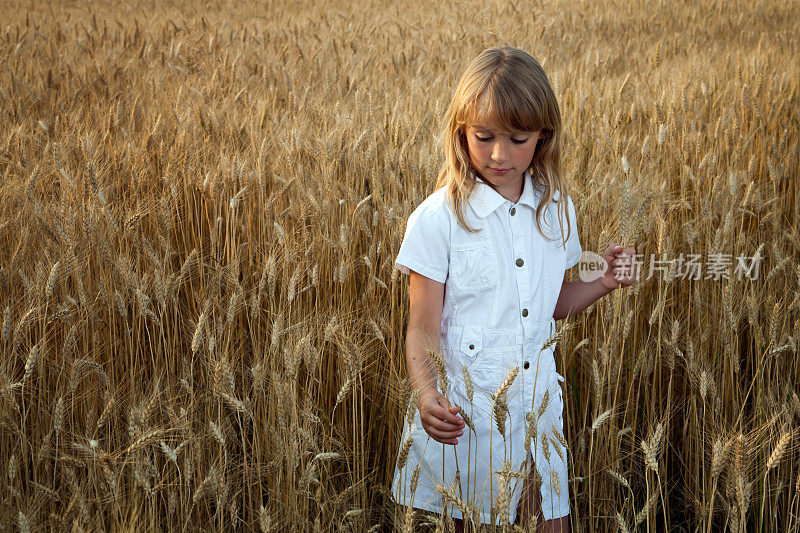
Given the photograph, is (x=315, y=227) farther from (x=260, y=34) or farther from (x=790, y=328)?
(x=260, y=34)

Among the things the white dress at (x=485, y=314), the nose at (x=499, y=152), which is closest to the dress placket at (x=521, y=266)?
the white dress at (x=485, y=314)

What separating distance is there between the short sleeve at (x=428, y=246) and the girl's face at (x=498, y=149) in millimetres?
132

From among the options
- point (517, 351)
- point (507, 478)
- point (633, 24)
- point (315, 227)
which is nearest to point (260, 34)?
point (633, 24)

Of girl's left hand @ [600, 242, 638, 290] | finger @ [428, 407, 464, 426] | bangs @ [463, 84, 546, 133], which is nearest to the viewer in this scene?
finger @ [428, 407, 464, 426]

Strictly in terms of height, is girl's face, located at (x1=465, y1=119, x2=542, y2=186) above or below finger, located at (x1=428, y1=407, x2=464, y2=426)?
above

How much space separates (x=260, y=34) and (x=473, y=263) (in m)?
4.63

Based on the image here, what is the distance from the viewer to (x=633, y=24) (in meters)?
6.25

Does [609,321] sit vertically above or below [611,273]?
below

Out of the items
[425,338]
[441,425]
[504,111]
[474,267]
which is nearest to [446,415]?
[441,425]

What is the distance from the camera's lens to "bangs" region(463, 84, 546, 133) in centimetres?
131

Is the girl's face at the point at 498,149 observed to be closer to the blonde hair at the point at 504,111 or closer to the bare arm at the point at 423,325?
the blonde hair at the point at 504,111

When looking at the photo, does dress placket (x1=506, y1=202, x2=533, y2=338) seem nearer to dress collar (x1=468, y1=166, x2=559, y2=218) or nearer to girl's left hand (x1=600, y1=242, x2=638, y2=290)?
dress collar (x1=468, y1=166, x2=559, y2=218)

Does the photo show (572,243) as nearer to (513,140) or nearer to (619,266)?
(619,266)

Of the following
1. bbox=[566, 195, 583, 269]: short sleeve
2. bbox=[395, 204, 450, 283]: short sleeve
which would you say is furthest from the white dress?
bbox=[566, 195, 583, 269]: short sleeve
